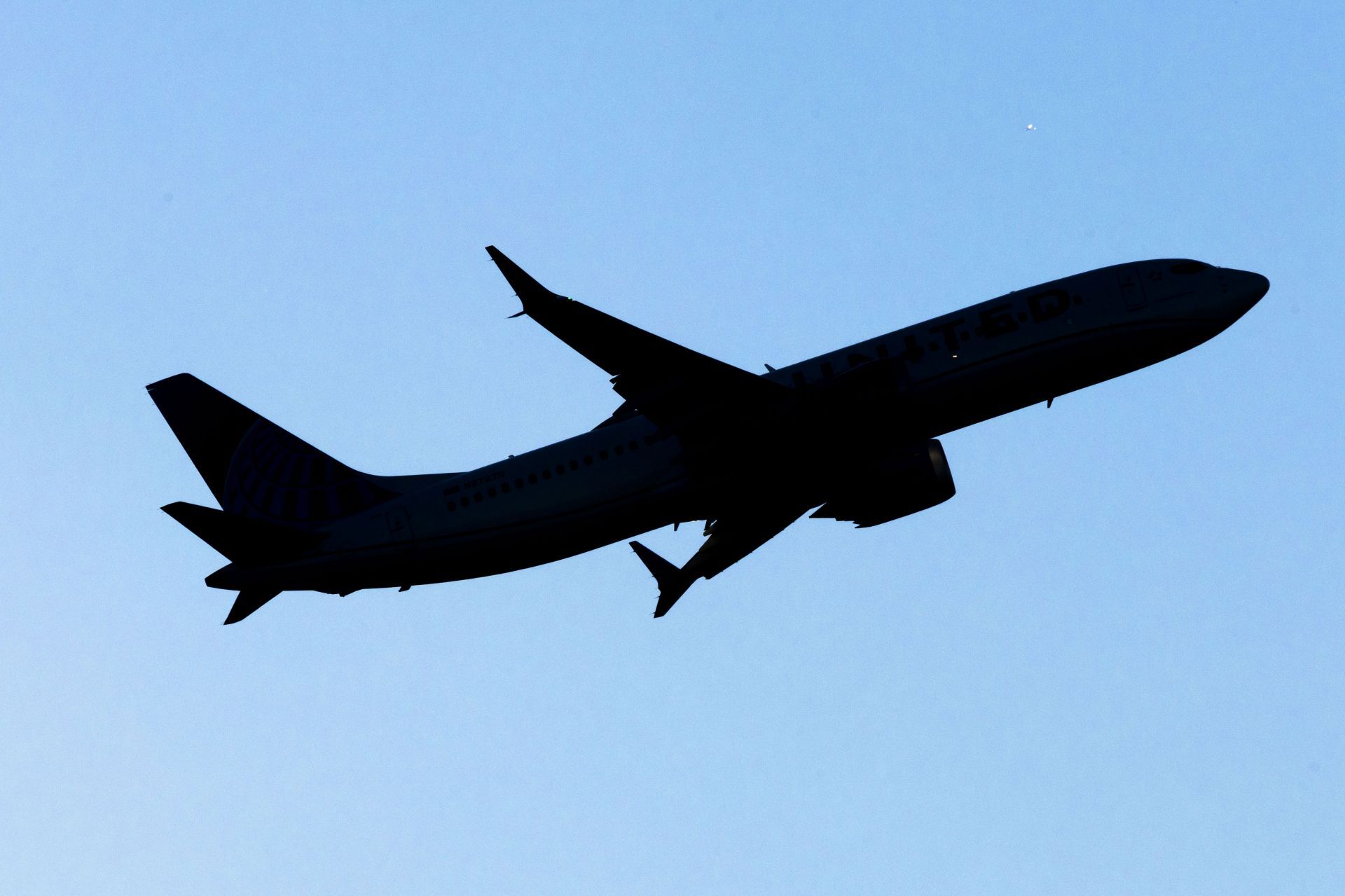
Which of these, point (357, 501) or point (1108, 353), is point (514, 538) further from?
point (1108, 353)

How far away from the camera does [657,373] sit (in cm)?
4191

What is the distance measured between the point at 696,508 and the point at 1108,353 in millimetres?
12302

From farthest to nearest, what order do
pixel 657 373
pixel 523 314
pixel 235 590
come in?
pixel 235 590
pixel 657 373
pixel 523 314

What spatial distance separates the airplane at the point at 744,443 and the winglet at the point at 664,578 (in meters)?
3.70

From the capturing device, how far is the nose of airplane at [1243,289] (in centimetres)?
4488

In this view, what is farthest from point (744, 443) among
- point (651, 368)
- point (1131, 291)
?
point (1131, 291)

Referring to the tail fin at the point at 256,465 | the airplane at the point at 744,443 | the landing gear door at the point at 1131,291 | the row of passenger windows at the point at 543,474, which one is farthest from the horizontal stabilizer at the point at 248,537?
the landing gear door at the point at 1131,291

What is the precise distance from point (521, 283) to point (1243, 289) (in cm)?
2113

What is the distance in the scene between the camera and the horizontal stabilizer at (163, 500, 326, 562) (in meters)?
43.2

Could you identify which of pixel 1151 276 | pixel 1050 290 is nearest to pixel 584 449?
pixel 1050 290

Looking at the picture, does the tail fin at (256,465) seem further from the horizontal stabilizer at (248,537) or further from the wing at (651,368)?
the wing at (651,368)

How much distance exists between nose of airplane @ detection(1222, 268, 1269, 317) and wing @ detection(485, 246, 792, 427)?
13.3 metres

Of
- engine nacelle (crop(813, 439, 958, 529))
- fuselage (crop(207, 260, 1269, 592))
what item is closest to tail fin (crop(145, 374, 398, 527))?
fuselage (crop(207, 260, 1269, 592))

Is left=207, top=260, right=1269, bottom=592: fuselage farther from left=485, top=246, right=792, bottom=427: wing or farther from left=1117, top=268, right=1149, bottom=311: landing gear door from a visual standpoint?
left=485, top=246, right=792, bottom=427: wing
